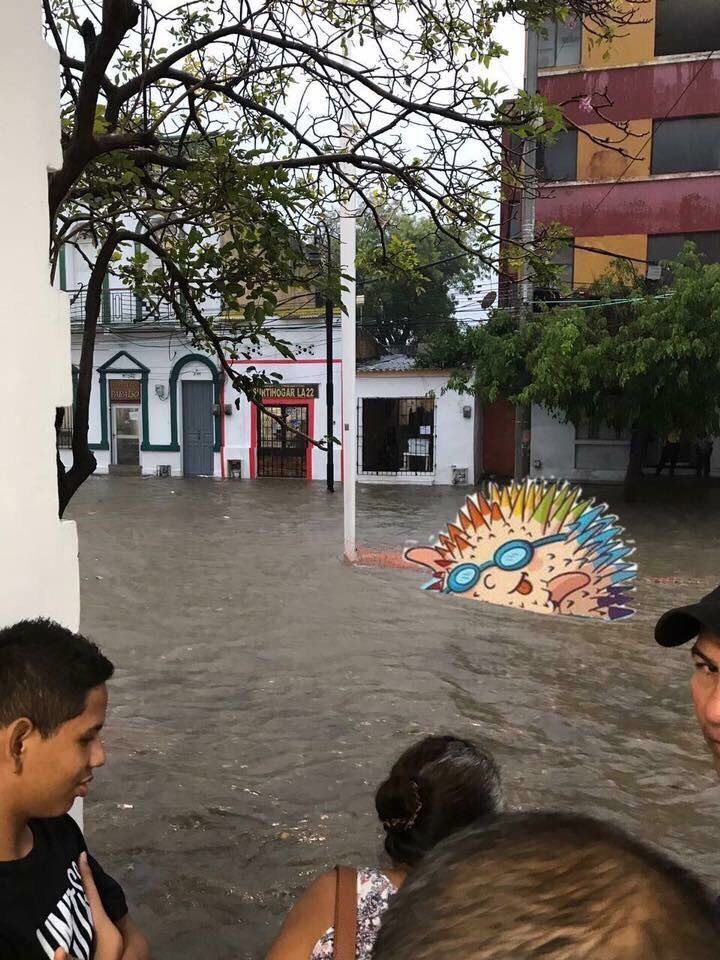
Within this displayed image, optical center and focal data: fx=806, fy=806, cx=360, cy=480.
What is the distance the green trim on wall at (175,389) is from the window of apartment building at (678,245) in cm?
1130

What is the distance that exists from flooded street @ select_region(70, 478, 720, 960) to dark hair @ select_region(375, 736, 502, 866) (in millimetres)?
1805

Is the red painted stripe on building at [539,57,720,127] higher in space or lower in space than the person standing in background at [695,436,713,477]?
higher

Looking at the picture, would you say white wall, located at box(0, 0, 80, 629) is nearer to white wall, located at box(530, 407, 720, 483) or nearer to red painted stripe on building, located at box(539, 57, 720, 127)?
red painted stripe on building, located at box(539, 57, 720, 127)

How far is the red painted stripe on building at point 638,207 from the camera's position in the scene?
17.2m

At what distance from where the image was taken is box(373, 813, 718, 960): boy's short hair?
0.56 m

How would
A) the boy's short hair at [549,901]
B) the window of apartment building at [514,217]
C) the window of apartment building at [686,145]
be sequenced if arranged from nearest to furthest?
1. the boy's short hair at [549,901]
2. the window of apartment building at [514,217]
3. the window of apartment building at [686,145]

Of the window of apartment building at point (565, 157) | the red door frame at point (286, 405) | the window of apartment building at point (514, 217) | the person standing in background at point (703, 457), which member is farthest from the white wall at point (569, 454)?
the red door frame at point (286, 405)

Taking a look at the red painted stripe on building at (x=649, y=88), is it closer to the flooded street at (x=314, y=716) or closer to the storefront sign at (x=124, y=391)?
the flooded street at (x=314, y=716)

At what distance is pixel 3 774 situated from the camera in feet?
4.58

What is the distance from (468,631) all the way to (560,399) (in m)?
8.23

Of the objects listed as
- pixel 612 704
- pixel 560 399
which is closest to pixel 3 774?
pixel 612 704

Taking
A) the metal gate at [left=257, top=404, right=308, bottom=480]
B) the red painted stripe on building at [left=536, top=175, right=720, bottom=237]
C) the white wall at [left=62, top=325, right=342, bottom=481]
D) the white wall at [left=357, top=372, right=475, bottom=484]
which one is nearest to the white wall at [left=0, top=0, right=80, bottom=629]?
the red painted stripe on building at [left=536, top=175, right=720, bottom=237]

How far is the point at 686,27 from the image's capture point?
1744 centimetres

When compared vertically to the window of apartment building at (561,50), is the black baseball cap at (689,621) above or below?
below
